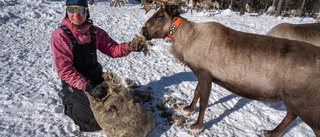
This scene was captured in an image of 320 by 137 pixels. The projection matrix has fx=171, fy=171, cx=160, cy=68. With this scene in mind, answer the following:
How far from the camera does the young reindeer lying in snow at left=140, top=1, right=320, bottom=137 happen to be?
81.9 inches

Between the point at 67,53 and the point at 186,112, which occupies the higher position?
the point at 67,53

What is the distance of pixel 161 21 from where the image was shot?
3072 mm

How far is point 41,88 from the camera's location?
3.58 m

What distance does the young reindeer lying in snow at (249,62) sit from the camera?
2.08m

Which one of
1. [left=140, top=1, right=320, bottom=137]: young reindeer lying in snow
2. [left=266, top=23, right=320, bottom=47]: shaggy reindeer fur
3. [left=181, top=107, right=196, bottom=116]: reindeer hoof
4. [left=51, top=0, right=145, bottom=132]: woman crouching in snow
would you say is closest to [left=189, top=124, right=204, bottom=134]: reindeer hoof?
[left=140, top=1, right=320, bottom=137]: young reindeer lying in snow

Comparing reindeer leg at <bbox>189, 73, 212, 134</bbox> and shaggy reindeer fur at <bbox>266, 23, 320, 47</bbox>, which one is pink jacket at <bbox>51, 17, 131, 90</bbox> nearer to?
reindeer leg at <bbox>189, 73, 212, 134</bbox>

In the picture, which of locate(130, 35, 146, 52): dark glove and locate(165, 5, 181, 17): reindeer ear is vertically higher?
locate(165, 5, 181, 17): reindeer ear

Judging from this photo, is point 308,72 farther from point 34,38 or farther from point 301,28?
point 34,38

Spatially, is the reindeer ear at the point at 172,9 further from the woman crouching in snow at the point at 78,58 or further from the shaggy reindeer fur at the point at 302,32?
A: the shaggy reindeer fur at the point at 302,32

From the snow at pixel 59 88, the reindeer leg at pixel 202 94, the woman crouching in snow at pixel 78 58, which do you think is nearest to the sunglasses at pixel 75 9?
the woman crouching in snow at pixel 78 58

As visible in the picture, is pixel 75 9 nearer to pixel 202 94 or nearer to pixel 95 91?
pixel 95 91

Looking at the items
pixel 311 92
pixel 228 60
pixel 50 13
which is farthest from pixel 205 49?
pixel 50 13

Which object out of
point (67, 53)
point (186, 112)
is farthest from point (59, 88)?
point (186, 112)

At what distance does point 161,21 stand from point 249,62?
5.26 feet
